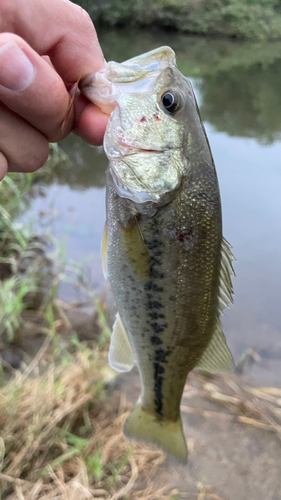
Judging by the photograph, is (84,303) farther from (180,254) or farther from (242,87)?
(242,87)

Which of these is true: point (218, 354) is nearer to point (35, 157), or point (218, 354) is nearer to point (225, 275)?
point (225, 275)

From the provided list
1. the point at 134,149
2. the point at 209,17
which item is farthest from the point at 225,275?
the point at 209,17

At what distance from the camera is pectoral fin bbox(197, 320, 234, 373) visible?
1.59 meters

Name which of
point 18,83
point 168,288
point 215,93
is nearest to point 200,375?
point 168,288

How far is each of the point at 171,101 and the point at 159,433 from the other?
4.99 feet

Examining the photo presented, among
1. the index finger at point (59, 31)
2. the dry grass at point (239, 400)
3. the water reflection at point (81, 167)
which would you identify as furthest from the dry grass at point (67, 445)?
the water reflection at point (81, 167)

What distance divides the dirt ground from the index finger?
8.09 ft

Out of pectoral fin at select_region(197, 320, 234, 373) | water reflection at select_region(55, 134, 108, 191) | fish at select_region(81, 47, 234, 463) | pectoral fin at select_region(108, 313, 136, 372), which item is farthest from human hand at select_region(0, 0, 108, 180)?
water reflection at select_region(55, 134, 108, 191)

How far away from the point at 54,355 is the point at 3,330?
0.52m

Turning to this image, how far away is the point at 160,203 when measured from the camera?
1354mm

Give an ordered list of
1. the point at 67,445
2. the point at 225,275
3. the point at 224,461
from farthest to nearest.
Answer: the point at 224,461, the point at 67,445, the point at 225,275

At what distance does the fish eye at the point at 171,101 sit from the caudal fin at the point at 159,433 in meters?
1.42

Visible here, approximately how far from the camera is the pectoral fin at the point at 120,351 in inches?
67.5

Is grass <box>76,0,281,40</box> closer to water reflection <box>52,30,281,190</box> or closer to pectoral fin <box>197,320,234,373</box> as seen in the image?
water reflection <box>52,30,281,190</box>
